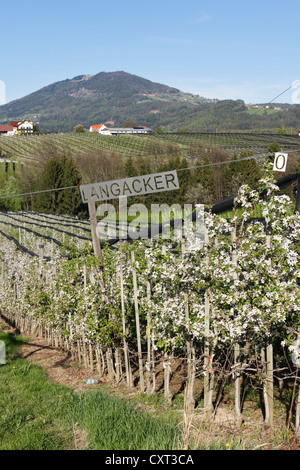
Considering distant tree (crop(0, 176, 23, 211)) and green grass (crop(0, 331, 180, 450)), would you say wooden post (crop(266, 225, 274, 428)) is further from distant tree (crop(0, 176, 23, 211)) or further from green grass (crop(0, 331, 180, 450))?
distant tree (crop(0, 176, 23, 211))

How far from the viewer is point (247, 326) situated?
12.4 feet

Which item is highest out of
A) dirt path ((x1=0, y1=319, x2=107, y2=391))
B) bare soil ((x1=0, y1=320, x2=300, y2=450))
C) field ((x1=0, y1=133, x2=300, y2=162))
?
field ((x1=0, y1=133, x2=300, y2=162))

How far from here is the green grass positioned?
347 cm

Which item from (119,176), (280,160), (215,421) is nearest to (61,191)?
(119,176)

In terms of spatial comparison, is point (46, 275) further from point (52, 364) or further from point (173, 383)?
point (173, 383)

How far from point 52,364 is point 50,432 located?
2928 millimetres

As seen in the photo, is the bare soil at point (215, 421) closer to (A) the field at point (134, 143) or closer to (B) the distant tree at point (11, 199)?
(B) the distant tree at point (11, 199)

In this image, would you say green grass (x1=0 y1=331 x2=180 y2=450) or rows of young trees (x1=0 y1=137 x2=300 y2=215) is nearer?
green grass (x1=0 y1=331 x2=180 y2=450)

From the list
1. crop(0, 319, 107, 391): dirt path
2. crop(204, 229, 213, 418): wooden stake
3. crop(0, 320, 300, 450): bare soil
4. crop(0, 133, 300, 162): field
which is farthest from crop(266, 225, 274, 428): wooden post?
crop(0, 133, 300, 162): field

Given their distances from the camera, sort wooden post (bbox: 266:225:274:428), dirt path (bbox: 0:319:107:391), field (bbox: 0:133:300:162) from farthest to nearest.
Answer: field (bbox: 0:133:300:162) → dirt path (bbox: 0:319:107:391) → wooden post (bbox: 266:225:274:428)

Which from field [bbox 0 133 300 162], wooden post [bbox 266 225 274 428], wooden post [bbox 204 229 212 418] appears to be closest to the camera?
wooden post [bbox 266 225 274 428]

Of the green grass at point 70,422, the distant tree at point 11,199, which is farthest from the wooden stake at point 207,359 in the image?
the distant tree at point 11,199

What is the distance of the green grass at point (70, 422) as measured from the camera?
3.47 m

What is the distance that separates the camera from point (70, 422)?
4.09m
